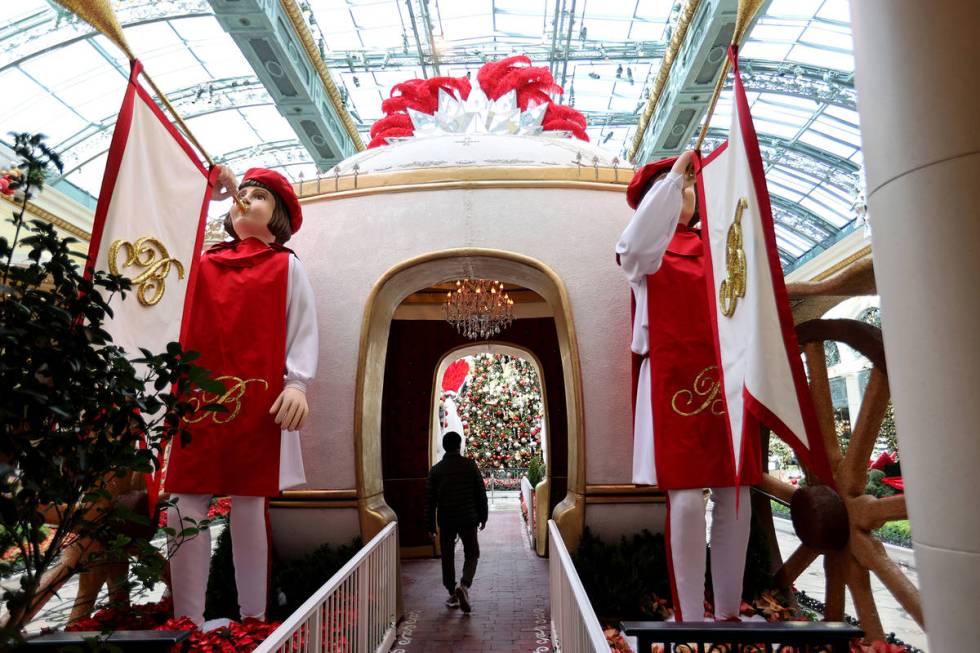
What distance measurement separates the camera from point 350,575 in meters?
2.77

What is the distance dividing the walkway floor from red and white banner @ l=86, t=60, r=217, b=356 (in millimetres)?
2260

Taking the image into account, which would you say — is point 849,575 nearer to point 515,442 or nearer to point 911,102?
point 911,102

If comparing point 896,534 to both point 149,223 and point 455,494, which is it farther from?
point 149,223

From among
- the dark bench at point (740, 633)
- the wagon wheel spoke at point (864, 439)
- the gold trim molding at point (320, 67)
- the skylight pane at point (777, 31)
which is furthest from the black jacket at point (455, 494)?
the skylight pane at point (777, 31)

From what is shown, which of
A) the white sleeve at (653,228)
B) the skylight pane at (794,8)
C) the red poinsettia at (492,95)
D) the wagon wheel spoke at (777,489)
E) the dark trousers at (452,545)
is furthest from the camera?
the skylight pane at (794,8)

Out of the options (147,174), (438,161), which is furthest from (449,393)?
(147,174)

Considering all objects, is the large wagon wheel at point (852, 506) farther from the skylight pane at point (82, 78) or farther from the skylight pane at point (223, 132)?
the skylight pane at point (223, 132)

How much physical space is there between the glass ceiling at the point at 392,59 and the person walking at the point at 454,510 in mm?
6751

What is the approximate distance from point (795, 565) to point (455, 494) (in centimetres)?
228

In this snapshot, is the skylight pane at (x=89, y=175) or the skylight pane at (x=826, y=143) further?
the skylight pane at (x=826, y=143)

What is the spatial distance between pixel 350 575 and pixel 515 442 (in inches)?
392

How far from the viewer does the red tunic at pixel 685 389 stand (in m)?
2.81

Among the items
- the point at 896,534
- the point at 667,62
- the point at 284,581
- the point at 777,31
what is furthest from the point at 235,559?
the point at 777,31

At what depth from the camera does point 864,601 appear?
2965 millimetres
